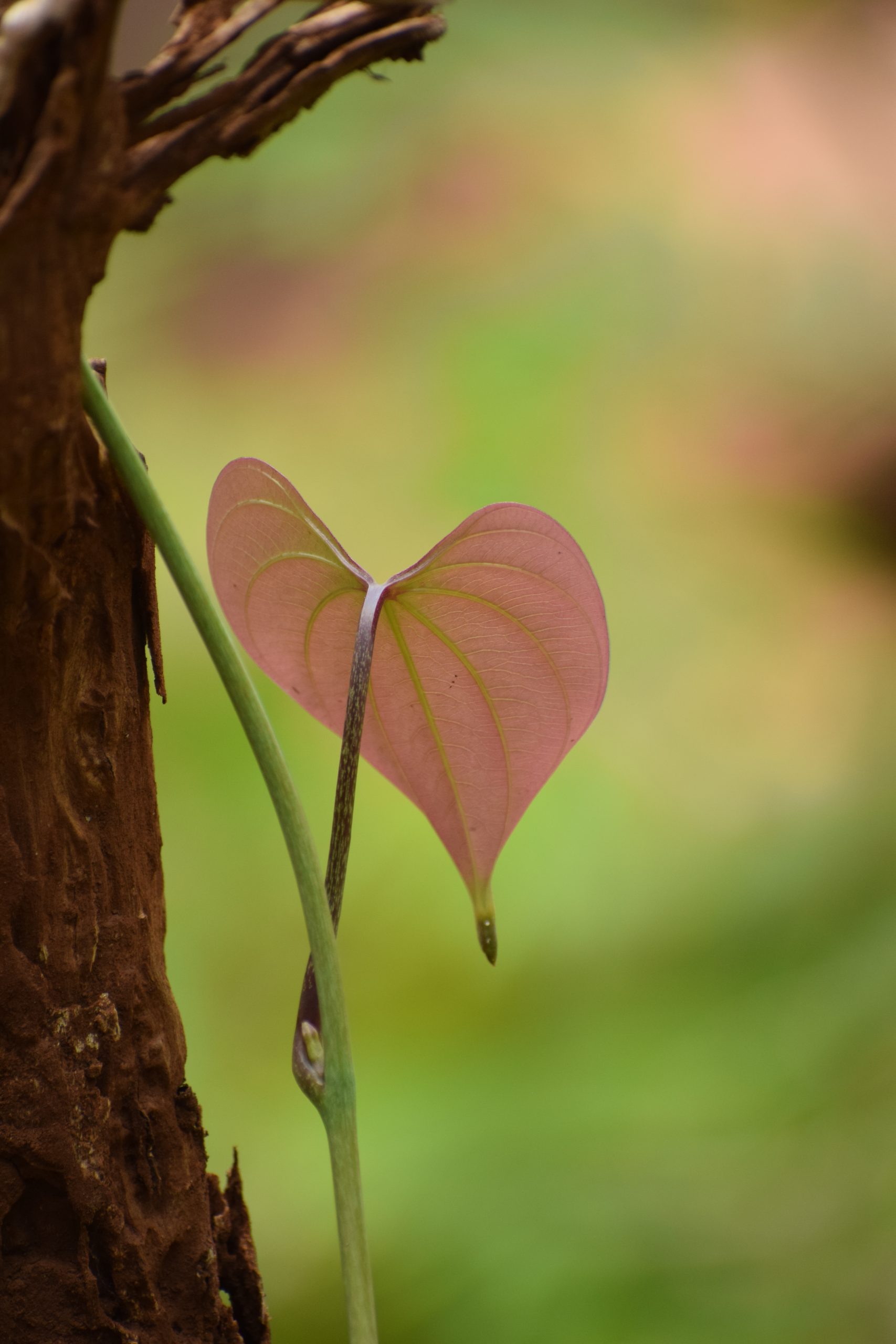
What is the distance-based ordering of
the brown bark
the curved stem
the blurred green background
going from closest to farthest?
the brown bark → the curved stem → the blurred green background

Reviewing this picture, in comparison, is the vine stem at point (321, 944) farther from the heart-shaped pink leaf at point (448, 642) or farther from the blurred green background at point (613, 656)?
the blurred green background at point (613, 656)

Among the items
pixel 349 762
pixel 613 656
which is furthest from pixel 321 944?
pixel 613 656

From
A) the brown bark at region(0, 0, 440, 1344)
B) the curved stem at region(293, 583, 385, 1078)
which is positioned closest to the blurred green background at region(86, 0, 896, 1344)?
the brown bark at region(0, 0, 440, 1344)

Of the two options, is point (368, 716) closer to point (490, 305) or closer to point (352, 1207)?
point (352, 1207)

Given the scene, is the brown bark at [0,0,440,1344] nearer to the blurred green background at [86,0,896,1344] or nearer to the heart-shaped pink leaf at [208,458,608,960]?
the heart-shaped pink leaf at [208,458,608,960]

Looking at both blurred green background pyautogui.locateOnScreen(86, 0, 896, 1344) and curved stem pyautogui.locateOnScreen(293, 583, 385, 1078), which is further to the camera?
blurred green background pyautogui.locateOnScreen(86, 0, 896, 1344)

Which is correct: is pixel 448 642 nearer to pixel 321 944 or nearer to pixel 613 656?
pixel 321 944

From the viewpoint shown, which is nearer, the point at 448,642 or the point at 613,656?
the point at 448,642

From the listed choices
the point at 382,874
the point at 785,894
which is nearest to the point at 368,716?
the point at 382,874
